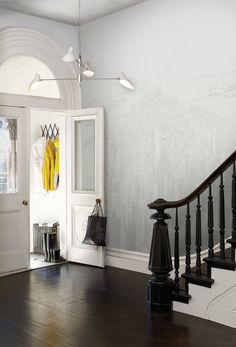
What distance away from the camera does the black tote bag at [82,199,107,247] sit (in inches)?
244

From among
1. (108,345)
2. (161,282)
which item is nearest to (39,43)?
(161,282)

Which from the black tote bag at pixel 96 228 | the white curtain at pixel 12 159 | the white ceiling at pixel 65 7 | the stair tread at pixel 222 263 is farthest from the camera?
the black tote bag at pixel 96 228

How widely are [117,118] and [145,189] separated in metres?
1.09

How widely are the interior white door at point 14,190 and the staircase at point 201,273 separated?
232 cm

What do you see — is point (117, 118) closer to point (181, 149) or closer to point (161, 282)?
point (181, 149)

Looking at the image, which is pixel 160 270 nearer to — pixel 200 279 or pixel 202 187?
pixel 200 279

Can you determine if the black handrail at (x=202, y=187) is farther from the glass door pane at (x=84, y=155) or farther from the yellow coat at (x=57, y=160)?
the yellow coat at (x=57, y=160)

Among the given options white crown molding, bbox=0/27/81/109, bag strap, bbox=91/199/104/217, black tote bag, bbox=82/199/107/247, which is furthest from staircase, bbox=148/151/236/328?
white crown molding, bbox=0/27/81/109

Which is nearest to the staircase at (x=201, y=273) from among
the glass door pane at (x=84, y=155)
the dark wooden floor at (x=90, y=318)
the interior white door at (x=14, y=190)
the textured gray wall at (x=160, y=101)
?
the dark wooden floor at (x=90, y=318)

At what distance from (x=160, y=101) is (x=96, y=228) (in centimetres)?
191

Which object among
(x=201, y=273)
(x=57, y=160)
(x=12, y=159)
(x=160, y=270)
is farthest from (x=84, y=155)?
(x=201, y=273)

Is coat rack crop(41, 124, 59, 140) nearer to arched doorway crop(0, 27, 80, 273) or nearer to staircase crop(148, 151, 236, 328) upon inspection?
arched doorway crop(0, 27, 80, 273)

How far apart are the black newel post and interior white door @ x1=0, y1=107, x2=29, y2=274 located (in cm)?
232

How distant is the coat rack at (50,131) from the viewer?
7379 mm
